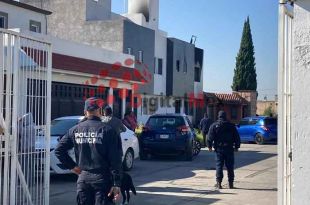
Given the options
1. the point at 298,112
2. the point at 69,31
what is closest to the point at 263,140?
the point at 69,31

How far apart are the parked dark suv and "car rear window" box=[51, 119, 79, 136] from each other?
478 centimetres

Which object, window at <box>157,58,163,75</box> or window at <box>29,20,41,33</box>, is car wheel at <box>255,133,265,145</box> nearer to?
window at <box>157,58,163,75</box>

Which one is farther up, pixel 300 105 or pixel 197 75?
pixel 197 75

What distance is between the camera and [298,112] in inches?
176

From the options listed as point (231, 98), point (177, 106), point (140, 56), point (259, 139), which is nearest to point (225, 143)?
point (259, 139)

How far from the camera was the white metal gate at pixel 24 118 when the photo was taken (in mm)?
7176

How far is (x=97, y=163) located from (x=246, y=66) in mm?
56701

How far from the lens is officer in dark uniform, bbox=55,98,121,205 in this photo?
5812mm

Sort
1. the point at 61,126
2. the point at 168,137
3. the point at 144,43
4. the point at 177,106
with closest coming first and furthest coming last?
the point at 61,126 → the point at 168,137 → the point at 144,43 → the point at 177,106

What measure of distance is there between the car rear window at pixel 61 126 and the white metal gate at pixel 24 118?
195 inches

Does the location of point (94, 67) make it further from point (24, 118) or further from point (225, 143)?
point (24, 118)

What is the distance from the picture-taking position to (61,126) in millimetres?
13312

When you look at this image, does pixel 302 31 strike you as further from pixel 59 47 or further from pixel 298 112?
pixel 59 47

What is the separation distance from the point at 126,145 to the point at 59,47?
9.62 metres
